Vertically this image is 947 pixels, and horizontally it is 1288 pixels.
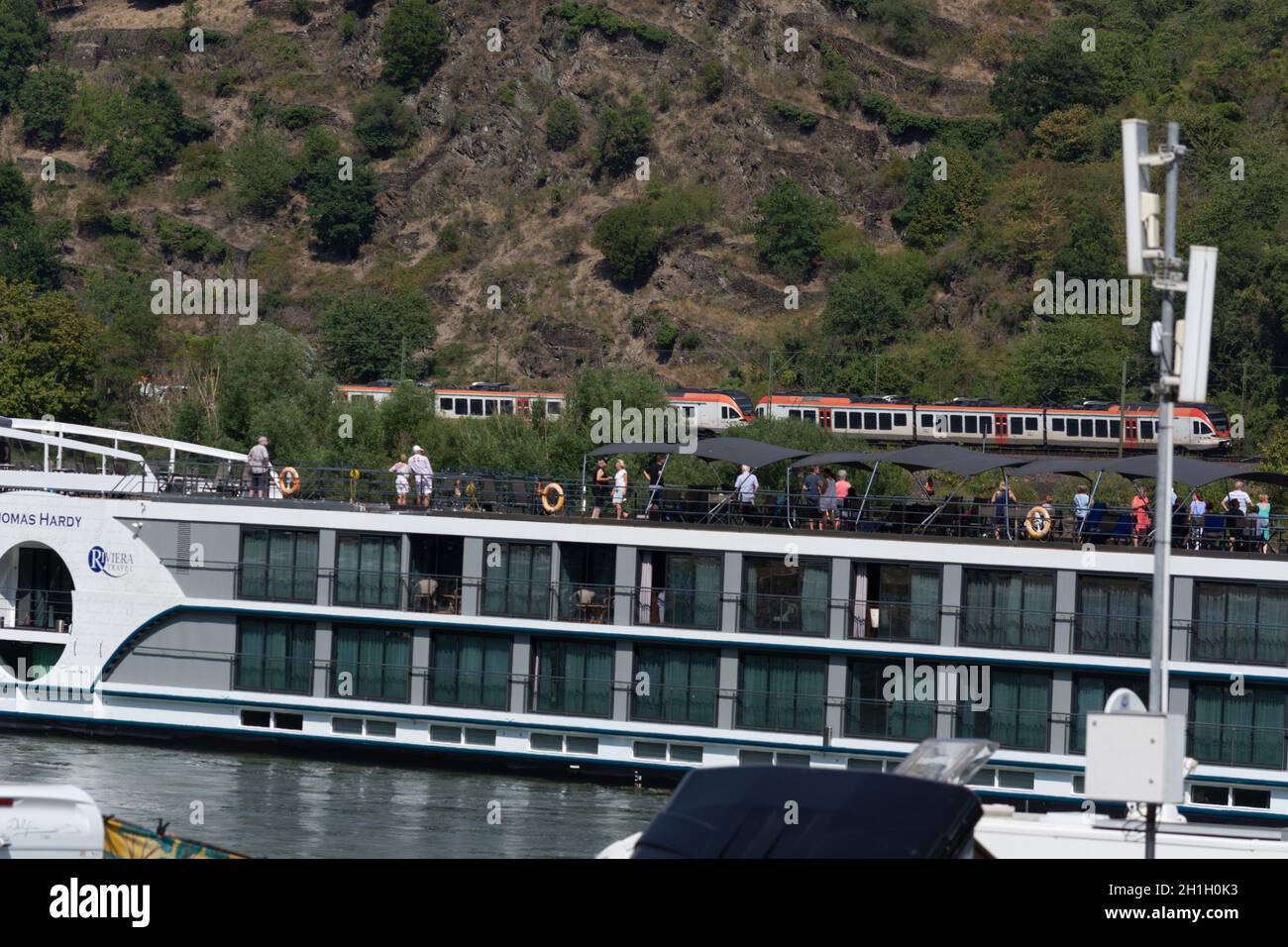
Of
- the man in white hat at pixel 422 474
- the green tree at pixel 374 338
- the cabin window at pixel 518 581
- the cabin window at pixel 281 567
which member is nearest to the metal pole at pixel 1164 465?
the cabin window at pixel 518 581

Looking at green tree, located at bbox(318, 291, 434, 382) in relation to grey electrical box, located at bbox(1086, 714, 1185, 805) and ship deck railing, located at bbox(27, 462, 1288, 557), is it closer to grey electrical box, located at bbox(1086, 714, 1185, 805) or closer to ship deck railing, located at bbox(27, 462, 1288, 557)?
ship deck railing, located at bbox(27, 462, 1288, 557)

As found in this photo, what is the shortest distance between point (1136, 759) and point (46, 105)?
393 feet

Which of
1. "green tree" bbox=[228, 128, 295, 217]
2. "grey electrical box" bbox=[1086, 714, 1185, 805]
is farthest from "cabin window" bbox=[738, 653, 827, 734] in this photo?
"green tree" bbox=[228, 128, 295, 217]

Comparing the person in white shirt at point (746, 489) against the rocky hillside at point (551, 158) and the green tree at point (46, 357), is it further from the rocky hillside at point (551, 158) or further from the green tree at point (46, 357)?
the rocky hillside at point (551, 158)

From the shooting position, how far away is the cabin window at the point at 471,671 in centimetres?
3192

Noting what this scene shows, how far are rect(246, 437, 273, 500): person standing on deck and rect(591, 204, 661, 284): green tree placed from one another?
69.3m

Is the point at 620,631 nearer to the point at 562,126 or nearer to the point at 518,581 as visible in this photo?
the point at 518,581

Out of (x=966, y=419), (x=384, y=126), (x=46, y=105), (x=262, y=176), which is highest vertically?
(x=46, y=105)

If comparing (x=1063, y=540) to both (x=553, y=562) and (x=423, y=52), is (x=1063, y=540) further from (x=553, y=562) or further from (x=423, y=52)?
(x=423, y=52)

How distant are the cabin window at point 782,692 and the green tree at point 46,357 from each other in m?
57.2

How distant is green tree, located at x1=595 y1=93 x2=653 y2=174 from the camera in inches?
4363

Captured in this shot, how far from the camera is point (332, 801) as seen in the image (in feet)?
97.5

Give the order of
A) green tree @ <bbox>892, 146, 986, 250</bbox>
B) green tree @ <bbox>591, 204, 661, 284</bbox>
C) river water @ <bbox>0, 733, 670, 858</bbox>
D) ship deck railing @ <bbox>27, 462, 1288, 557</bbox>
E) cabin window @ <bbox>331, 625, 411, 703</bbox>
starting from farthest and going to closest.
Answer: green tree @ <bbox>892, 146, 986, 250</bbox>
green tree @ <bbox>591, 204, 661, 284</bbox>
cabin window @ <bbox>331, 625, 411, 703</bbox>
ship deck railing @ <bbox>27, 462, 1288, 557</bbox>
river water @ <bbox>0, 733, 670, 858</bbox>

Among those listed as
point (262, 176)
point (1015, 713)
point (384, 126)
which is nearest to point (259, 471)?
point (1015, 713)
